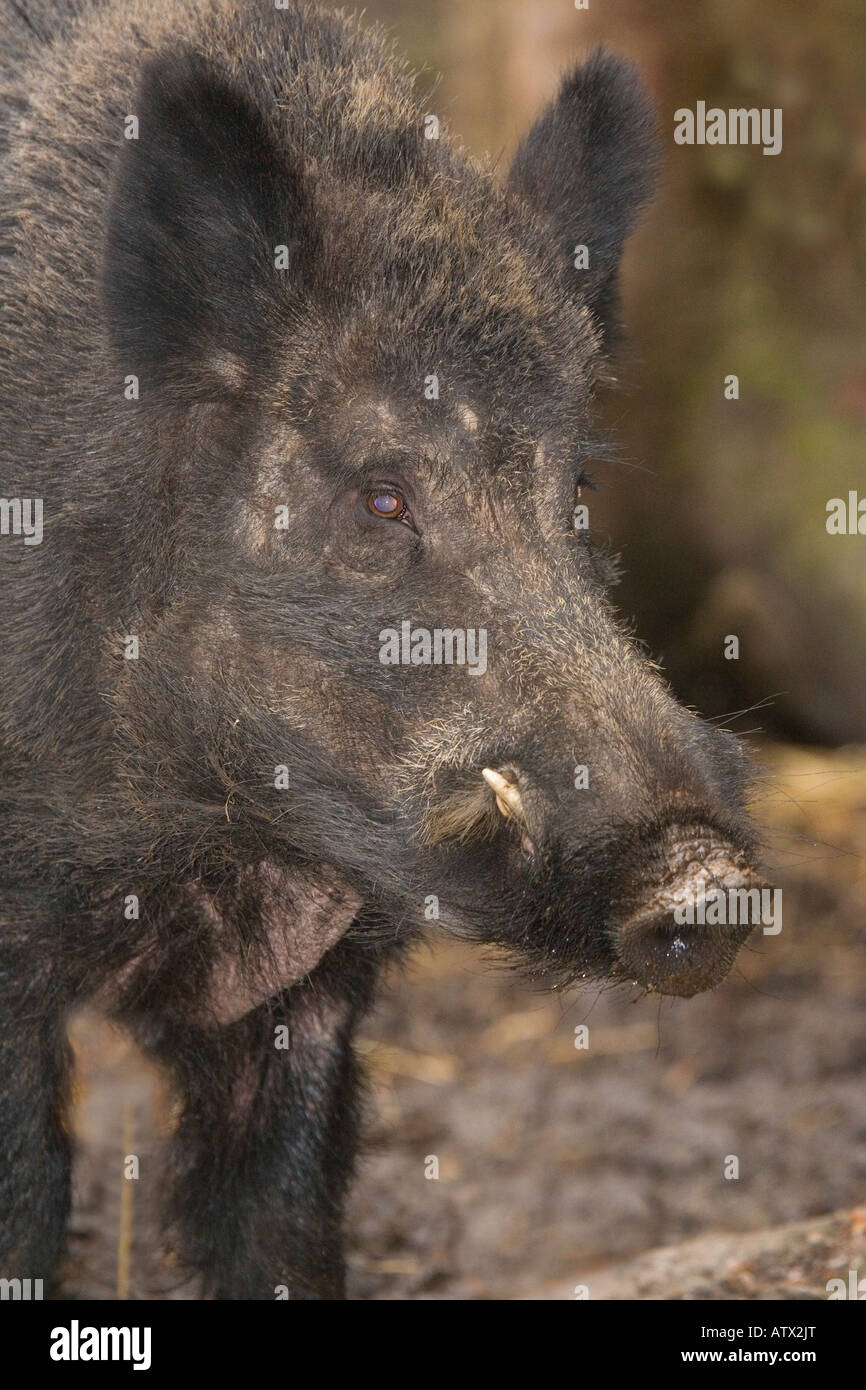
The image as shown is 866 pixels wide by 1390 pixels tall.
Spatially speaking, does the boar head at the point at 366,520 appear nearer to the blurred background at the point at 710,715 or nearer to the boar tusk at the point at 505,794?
the boar tusk at the point at 505,794

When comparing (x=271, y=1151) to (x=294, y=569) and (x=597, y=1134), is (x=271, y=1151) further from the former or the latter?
(x=597, y=1134)

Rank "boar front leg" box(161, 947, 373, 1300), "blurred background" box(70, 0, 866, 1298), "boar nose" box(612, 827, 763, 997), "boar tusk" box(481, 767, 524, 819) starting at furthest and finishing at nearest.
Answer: "blurred background" box(70, 0, 866, 1298)
"boar front leg" box(161, 947, 373, 1300)
"boar tusk" box(481, 767, 524, 819)
"boar nose" box(612, 827, 763, 997)

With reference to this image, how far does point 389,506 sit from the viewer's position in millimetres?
3990

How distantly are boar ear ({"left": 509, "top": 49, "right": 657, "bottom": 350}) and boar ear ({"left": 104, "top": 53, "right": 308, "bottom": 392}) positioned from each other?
0.99 m

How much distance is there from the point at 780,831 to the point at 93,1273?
3133 mm

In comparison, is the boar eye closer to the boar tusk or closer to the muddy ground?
the boar tusk

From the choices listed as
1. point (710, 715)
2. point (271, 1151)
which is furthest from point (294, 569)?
point (710, 715)

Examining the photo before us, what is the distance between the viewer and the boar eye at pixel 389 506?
13.1 feet

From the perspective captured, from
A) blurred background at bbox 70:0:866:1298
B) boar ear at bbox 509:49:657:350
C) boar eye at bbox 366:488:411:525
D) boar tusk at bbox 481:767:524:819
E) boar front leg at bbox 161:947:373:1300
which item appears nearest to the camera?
boar tusk at bbox 481:767:524:819

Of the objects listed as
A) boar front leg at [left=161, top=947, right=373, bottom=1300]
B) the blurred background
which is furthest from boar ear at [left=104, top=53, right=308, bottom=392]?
the blurred background

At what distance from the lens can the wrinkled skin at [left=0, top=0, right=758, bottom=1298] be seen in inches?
148

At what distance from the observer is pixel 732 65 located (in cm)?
802

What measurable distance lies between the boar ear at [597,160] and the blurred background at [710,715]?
4.70 ft

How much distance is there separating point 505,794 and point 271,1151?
1953mm
